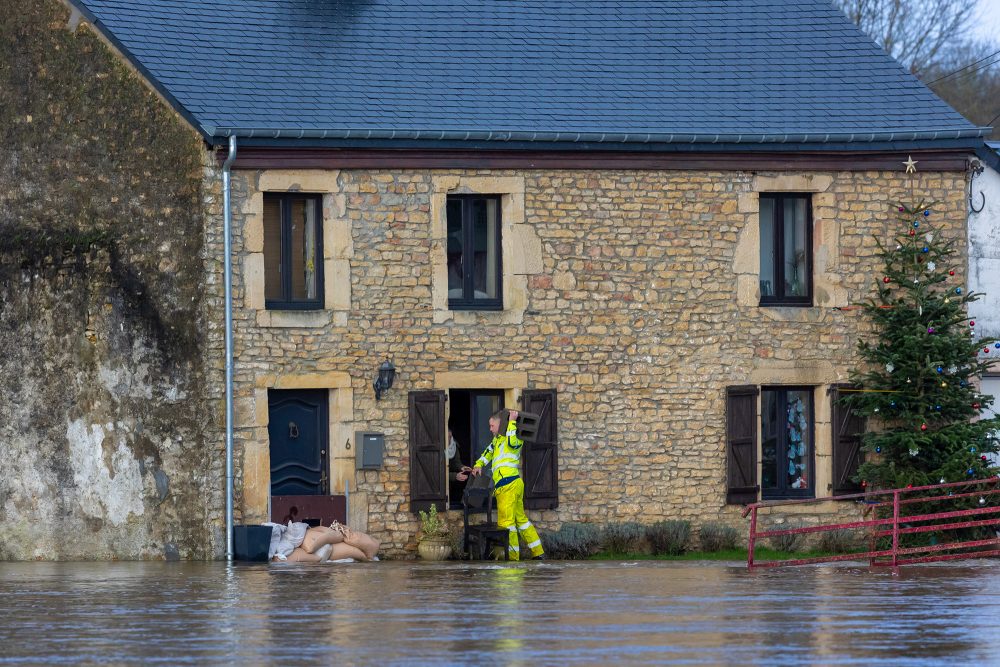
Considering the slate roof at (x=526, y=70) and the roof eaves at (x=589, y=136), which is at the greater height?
the slate roof at (x=526, y=70)

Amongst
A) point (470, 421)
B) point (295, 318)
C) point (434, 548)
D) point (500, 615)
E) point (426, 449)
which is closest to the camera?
point (500, 615)

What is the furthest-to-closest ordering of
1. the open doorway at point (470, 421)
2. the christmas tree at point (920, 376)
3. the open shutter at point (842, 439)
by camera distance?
the open shutter at point (842, 439) → the open doorway at point (470, 421) → the christmas tree at point (920, 376)

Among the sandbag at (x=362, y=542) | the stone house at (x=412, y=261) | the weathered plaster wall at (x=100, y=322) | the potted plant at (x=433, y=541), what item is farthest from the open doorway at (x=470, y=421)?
the weathered plaster wall at (x=100, y=322)

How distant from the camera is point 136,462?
1933 centimetres

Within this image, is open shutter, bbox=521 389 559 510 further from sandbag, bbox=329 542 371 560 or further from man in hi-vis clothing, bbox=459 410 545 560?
sandbag, bbox=329 542 371 560

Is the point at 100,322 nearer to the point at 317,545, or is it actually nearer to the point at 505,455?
the point at 317,545

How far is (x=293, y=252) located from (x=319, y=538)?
10.3 feet

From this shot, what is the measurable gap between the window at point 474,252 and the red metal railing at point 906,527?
3.79 meters

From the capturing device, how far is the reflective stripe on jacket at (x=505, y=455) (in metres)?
19.6

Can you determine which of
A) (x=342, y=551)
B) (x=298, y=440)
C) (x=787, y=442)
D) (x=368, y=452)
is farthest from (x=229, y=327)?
(x=787, y=442)

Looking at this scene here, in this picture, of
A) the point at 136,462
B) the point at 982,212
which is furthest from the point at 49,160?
the point at 982,212

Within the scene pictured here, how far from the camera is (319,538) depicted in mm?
19203

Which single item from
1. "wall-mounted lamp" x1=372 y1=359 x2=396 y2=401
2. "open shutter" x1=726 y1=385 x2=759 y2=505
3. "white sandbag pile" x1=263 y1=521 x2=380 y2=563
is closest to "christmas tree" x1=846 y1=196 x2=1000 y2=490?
"open shutter" x1=726 y1=385 x2=759 y2=505

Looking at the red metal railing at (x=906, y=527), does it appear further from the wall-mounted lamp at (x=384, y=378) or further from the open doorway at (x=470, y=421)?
the wall-mounted lamp at (x=384, y=378)
